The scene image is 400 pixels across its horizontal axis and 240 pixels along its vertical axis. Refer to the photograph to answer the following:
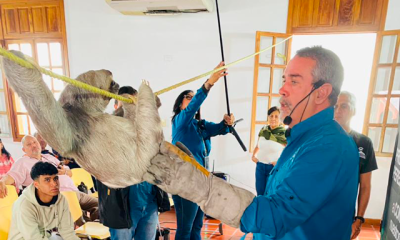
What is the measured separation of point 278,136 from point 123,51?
8.83ft

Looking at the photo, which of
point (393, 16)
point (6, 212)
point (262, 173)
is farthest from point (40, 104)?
point (393, 16)

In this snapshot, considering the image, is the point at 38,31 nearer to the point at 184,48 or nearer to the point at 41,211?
the point at 184,48

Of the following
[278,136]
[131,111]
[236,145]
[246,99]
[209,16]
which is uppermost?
[209,16]

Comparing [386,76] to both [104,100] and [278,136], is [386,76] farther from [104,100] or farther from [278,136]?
[104,100]

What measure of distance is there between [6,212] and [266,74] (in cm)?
343

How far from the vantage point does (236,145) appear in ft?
12.1

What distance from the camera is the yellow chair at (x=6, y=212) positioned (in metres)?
1.98

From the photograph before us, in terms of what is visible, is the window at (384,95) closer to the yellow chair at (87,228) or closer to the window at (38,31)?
the yellow chair at (87,228)

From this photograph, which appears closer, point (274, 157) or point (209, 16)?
point (274, 157)

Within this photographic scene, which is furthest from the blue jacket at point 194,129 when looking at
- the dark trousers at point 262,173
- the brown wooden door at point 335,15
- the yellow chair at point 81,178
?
the brown wooden door at point 335,15

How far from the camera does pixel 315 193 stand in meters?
0.63

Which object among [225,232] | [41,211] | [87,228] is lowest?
[225,232]

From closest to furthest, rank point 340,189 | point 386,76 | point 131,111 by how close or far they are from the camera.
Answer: point 340,189
point 131,111
point 386,76

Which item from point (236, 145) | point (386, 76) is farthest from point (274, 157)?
point (386, 76)
